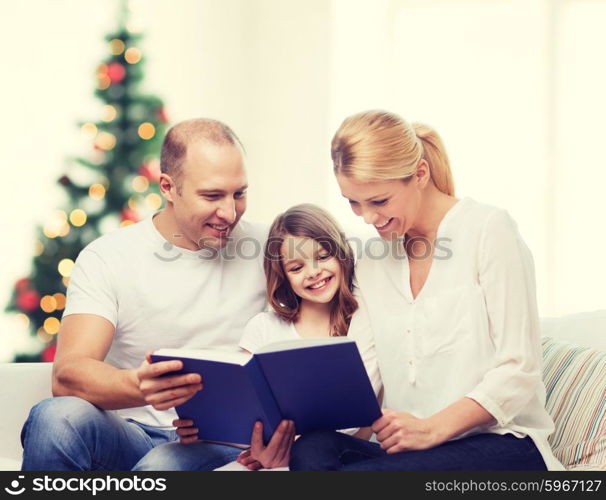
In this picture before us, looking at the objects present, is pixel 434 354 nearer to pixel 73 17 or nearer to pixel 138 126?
pixel 138 126

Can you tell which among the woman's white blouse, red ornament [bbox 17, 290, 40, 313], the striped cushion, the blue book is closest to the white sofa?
the striped cushion

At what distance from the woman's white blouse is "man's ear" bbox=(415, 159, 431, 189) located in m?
0.09

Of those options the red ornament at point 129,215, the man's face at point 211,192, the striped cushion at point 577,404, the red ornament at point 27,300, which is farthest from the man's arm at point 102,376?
the red ornament at point 129,215

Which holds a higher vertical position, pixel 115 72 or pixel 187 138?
pixel 115 72

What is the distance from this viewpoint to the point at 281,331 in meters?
2.19

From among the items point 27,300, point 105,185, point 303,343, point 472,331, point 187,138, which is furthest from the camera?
point 105,185

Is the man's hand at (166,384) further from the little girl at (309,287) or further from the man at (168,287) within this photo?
the little girl at (309,287)

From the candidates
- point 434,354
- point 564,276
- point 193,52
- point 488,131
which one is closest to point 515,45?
point 488,131

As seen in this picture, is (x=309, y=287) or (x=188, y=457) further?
(x=309, y=287)

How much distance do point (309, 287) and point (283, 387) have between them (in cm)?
51

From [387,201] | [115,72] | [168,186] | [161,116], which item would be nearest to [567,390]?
[387,201]

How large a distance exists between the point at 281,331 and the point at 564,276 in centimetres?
311

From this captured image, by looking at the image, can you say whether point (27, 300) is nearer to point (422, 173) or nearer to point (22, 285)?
point (22, 285)

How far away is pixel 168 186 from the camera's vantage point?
2303 millimetres
